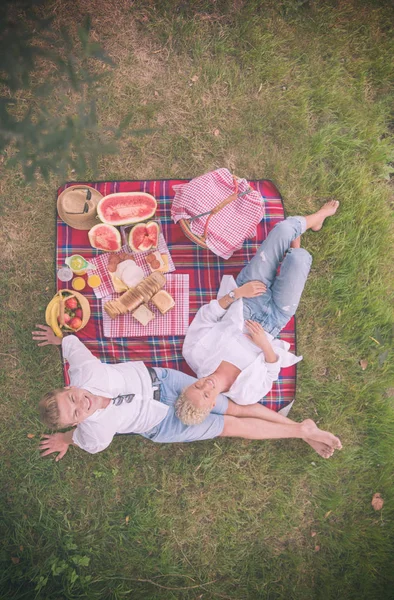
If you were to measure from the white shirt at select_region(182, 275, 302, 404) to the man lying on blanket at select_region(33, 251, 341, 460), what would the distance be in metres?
0.29

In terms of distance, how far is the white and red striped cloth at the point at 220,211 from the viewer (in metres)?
4.23

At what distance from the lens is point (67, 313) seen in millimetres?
4453

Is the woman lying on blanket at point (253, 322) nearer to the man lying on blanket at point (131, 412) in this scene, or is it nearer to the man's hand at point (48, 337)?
the man lying on blanket at point (131, 412)

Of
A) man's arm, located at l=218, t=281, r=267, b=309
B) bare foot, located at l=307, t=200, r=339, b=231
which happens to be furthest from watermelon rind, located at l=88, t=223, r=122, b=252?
bare foot, located at l=307, t=200, r=339, b=231

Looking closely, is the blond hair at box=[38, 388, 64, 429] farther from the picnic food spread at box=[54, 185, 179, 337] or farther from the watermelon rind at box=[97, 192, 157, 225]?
the watermelon rind at box=[97, 192, 157, 225]

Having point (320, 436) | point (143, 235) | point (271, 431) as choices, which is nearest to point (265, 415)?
point (271, 431)

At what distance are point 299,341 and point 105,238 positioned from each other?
8.62 ft

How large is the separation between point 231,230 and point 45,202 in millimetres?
2371

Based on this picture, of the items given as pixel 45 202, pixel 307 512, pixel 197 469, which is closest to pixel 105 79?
pixel 45 202

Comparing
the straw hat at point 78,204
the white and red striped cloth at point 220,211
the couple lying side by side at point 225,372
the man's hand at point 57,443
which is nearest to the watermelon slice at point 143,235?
the white and red striped cloth at point 220,211

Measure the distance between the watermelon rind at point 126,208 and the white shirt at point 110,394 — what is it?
1.38 meters

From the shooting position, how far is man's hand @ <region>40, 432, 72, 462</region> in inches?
180

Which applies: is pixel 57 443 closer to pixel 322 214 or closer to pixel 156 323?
pixel 156 323

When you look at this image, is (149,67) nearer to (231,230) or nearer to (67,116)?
(67,116)
